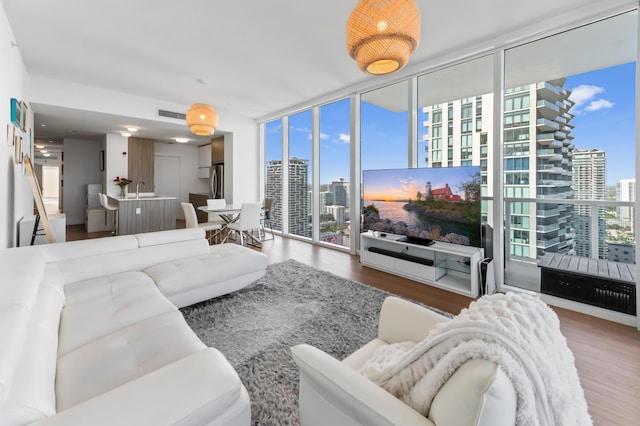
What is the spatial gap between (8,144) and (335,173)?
4279 millimetres

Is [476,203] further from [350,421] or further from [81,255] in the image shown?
[81,255]

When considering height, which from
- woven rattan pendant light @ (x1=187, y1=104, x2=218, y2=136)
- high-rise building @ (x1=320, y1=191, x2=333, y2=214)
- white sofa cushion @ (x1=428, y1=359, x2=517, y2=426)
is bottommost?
white sofa cushion @ (x1=428, y1=359, x2=517, y2=426)

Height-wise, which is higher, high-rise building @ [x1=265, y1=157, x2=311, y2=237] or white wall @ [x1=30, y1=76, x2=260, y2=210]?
white wall @ [x1=30, y1=76, x2=260, y2=210]

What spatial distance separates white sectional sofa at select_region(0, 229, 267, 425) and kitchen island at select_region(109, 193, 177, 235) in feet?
11.0

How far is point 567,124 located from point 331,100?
11.3 feet

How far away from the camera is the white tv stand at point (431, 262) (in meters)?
3.17

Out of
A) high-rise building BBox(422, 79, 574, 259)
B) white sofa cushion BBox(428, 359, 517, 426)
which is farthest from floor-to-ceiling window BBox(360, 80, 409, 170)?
white sofa cushion BBox(428, 359, 517, 426)

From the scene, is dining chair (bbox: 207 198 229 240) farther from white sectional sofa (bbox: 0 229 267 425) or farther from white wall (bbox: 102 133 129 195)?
white wall (bbox: 102 133 129 195)

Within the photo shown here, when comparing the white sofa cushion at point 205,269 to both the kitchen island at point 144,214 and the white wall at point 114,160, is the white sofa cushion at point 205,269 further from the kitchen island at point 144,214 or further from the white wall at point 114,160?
the white wall at point 114,160

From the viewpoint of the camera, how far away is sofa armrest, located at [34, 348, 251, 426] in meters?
0.75

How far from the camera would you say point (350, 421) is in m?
0.92

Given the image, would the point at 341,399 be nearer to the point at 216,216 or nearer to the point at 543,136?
the point at 543,136

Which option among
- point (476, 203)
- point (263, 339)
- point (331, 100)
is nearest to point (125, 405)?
point (263, 339)

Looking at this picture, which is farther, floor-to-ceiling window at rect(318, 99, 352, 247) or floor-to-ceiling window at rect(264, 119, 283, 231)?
floor-to-ceiling window at rect(264, 119, 283, 231)
